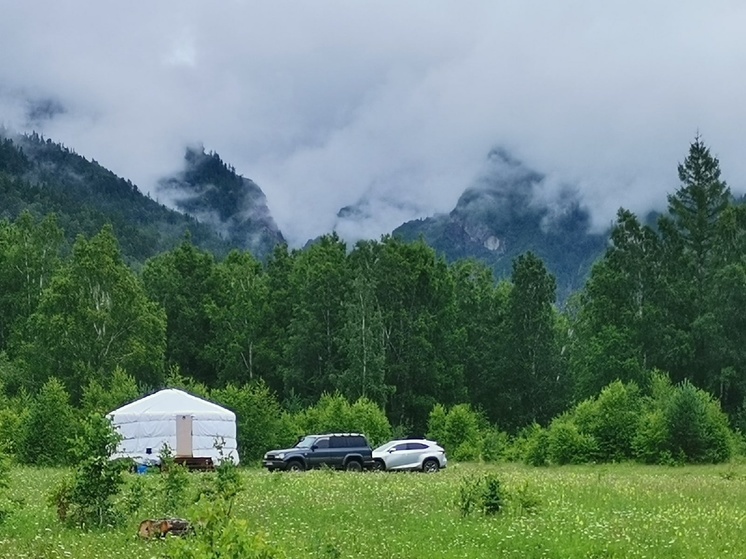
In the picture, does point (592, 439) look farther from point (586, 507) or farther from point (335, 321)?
point (335, 321)

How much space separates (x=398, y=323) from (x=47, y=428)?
2620cm

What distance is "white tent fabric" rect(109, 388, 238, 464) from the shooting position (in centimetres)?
3647

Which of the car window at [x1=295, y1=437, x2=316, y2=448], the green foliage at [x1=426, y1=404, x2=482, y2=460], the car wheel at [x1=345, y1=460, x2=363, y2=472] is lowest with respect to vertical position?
the car wheel at [x1=345, y1=460, x2=363, y2=472]

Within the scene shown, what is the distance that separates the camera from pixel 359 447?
112 ft

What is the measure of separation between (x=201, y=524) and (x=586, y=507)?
1201 centimetres

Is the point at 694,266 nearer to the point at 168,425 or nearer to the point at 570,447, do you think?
the point at 570,447

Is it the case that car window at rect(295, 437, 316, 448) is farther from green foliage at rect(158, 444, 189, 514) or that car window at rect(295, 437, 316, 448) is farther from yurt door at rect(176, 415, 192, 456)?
green foliage at rect(158, 444, 189, 514)

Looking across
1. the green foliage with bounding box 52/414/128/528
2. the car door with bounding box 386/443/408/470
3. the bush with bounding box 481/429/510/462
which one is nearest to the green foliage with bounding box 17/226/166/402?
the bush with bounding box 481/429/510/462

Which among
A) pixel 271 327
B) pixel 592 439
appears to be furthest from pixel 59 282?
A: pixel 592 439

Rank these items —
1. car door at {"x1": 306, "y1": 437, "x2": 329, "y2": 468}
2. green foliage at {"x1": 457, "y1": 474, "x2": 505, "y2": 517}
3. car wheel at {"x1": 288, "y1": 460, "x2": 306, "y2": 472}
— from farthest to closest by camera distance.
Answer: car door at {"x1": 306, "y1": 437, "x2": 329, "y2": 468}
car wheel at {"x1": 288, "y1": 460, "x2": 306, "y2": 472}
green foliage at {"x1": 457, "y1": 474, "x2": 505, "y2": 517}

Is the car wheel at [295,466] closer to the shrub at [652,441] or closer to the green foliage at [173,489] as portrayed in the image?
the shrub at [652,441]

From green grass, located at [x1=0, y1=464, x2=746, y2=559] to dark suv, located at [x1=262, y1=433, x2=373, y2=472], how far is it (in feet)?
35.4

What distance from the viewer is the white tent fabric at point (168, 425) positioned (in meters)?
36.5

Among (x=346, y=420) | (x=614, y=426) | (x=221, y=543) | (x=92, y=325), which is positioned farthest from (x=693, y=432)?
(x=92, y=325)
